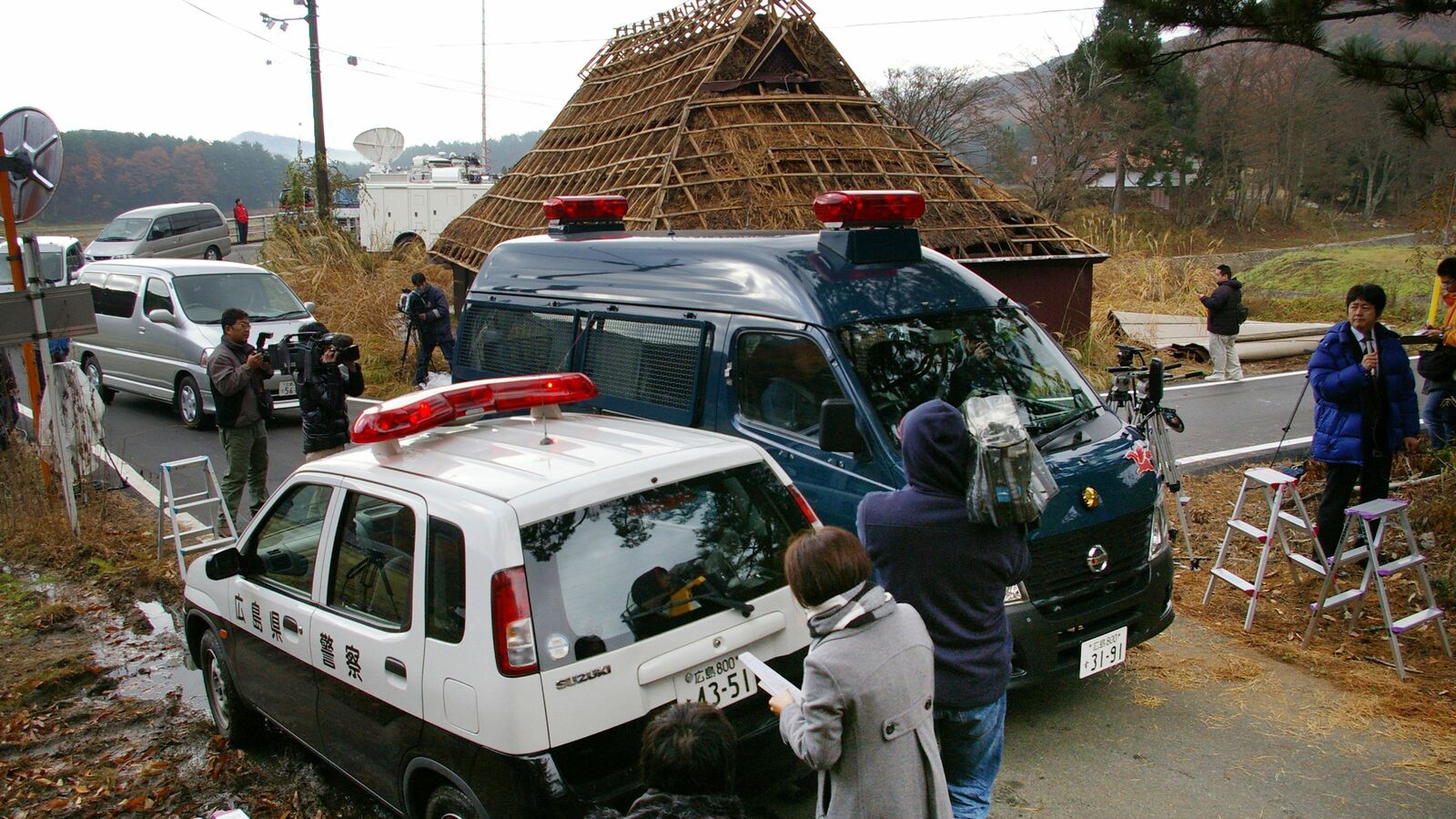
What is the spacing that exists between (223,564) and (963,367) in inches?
146

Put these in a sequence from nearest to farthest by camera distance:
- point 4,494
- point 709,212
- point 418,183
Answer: point 4,494, point 709,212, point 418,183

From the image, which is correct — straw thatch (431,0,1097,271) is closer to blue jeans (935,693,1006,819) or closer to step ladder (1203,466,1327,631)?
step ladder (1203,466,1327,631)

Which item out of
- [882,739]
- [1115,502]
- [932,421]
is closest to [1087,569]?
[1115,502]

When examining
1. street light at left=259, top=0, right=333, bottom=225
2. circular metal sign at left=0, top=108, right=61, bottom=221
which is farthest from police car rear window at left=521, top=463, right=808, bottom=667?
street light at left=259, top=0, right=333, bottom=225

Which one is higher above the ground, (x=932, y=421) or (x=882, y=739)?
(x=932, y=421)

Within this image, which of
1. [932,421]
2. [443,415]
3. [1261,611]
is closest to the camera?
[932,421]

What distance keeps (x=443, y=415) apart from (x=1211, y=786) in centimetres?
365

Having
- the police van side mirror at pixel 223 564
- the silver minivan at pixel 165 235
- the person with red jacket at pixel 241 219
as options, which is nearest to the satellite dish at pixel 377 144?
the silver minivan at pixel 165 235

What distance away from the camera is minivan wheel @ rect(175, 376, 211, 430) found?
484 inches

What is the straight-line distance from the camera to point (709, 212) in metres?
13.3

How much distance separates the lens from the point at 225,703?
503 cm

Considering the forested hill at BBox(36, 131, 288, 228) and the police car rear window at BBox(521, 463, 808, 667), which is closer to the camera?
the police car rear window at BBox(521, 463, 808, 667)

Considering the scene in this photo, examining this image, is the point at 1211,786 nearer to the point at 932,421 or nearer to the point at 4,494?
the point at 932,421

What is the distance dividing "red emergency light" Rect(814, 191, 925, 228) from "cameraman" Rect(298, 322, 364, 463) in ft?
13.5
